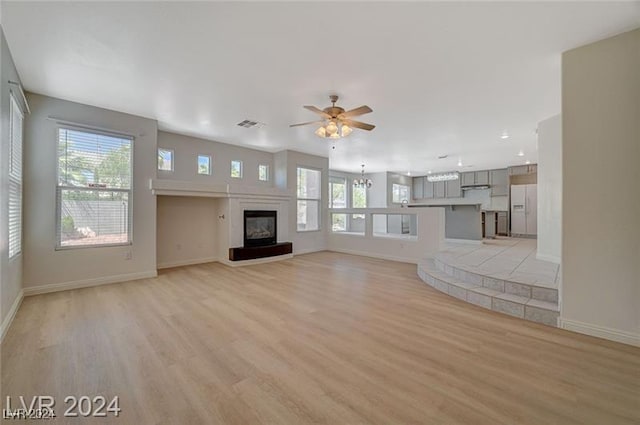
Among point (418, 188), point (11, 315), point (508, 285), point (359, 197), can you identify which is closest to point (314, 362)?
point (508, 285)

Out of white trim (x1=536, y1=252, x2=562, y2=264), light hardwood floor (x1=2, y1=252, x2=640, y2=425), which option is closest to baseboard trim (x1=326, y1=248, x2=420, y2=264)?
white trim (x1=536, y1=252, x2=562, y2=264)

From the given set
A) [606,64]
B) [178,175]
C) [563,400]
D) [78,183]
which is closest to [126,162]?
[78,183]

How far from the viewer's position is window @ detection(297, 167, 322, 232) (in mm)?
7706

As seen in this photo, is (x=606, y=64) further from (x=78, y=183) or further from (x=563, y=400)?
(x=78, y=183)

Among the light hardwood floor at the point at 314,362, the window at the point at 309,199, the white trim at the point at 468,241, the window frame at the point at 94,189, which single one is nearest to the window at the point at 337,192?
the window at the point at 309,199

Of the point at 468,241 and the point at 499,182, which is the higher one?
the point at 499,182

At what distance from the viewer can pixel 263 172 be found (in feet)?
24.1

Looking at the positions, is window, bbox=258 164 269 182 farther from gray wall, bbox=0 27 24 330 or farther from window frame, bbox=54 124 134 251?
gray wall, bbox=0 27 24 330

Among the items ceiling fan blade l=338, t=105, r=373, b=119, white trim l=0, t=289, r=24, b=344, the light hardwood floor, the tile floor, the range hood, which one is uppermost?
ceiling fan blade l=338, t=105, r=373, b=119

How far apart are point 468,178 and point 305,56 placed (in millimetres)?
10153

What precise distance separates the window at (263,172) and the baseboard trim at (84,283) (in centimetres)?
353

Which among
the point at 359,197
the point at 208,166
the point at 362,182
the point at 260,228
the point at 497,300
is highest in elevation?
the point at 362,182

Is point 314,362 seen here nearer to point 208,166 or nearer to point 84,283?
point 84,283

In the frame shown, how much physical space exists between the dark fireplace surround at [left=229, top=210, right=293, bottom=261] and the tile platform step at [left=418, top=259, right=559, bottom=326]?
3.65 metres
